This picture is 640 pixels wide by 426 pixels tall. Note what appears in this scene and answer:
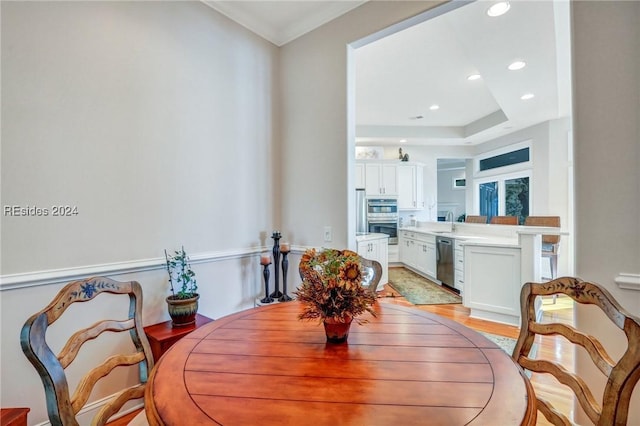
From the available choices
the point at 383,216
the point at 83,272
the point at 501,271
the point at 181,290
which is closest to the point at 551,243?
the point at 501,271

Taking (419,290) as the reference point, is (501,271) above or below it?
above

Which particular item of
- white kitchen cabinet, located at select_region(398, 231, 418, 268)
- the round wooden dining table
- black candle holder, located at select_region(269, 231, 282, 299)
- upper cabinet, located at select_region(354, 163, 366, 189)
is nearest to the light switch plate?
black candle holder, located at select_region(269, 231, 282, 299)

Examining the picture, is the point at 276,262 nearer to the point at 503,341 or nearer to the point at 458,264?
the point at 503,341

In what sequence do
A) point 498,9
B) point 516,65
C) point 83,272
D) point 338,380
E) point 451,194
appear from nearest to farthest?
point 338,380 < point 83,272 < point 498,9 < point 516,65 < point 451,194

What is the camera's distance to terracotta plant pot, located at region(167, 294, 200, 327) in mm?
1939

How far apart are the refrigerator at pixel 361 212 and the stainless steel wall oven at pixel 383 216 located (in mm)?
134

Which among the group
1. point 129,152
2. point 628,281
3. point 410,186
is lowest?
point 628,281

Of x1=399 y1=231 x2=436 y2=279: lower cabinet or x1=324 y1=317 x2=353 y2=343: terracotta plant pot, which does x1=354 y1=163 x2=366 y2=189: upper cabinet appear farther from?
x1=324 y1=317 x2=353 y2=343: terracotta plant pot

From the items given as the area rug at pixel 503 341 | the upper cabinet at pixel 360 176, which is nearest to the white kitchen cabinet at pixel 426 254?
the upper cabinet at pixel 360 176

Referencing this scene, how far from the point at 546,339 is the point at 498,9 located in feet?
10.3

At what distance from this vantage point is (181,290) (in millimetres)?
2156

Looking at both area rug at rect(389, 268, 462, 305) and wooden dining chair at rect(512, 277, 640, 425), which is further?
area rug at rect(389, 268, 462, 305)

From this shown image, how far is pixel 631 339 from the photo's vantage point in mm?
812

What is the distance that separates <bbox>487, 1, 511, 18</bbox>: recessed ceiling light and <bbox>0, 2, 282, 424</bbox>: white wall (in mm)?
2007
